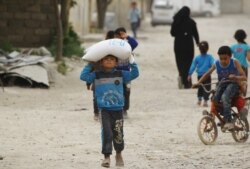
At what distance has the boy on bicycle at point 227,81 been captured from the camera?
1159 centimetres

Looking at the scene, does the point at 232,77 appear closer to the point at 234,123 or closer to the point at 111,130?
the point at 234,123

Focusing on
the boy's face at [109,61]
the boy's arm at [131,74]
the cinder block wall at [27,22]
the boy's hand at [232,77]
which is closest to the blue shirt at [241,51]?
the boy's hand at [232,77]

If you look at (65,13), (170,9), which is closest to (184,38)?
(65,13)

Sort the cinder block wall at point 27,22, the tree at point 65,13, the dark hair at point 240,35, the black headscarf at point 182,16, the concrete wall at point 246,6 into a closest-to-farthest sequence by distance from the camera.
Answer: the dark hair at point 240,35, the black headscarf at point 182,16, the tree at point 65,13, the cinder block wall at point 27,22, the concrete wall at point 246,6

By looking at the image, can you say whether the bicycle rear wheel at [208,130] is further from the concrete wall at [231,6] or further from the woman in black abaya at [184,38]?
the concrete wall at [231,6]

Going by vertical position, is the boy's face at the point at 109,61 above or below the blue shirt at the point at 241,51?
above

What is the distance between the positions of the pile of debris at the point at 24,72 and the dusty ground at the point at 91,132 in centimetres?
35

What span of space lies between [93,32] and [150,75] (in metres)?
20.5

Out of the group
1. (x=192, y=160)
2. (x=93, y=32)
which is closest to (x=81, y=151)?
(x=192, y=160)

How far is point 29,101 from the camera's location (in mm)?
17328

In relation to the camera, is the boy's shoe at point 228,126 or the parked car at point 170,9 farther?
the parked car at point 170,9

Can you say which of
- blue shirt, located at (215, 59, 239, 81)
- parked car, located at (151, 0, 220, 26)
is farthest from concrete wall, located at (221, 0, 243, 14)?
blue shirt, located at (215, 59, 239, 81)

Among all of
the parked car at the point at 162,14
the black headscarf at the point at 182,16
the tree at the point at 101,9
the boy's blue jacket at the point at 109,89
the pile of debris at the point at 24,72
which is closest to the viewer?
the boy's blue jacket at the point at 109,89

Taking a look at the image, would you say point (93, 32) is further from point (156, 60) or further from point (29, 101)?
point (29, 101)
